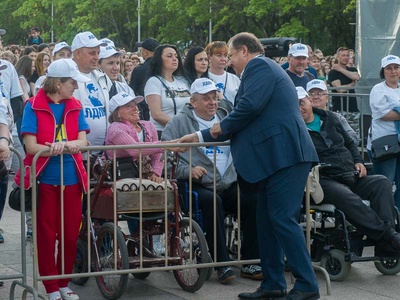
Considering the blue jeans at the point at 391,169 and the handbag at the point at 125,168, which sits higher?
the handbag at the point at 125,168

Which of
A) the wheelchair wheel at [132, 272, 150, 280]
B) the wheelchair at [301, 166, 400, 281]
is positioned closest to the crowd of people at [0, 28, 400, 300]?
the wheelchair at [301, 166, 400, 281]

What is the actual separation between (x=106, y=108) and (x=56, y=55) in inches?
112

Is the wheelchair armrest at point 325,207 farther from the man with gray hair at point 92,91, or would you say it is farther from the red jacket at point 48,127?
the red jacket at point 48,127

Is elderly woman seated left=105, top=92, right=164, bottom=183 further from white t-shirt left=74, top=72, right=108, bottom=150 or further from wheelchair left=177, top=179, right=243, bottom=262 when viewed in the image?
wheelchair left=177, top=179, right=243, bottom=262

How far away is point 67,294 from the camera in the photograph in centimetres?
717

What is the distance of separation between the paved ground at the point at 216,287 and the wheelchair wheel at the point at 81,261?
60mm

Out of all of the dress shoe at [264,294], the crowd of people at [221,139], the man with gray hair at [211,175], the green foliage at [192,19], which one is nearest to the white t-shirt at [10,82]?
the crowd of people at [221,139]

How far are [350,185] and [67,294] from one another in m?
2.85

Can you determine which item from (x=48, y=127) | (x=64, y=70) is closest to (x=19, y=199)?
(x=48, y=127)

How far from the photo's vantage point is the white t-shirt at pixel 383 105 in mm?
10398

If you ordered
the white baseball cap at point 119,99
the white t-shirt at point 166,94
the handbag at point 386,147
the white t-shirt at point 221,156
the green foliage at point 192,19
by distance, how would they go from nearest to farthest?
the white baseball cap at point 119,99, the white t-shirt at point 221,156, the white t-shirt at point 166,94, the handbag at point 386,147, the green foliage at point 192,19

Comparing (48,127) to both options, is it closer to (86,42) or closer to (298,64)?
(86,42)

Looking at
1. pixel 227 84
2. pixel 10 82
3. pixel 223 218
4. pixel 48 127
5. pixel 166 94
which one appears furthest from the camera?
pixel 10 82

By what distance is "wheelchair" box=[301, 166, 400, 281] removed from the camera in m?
8.03
